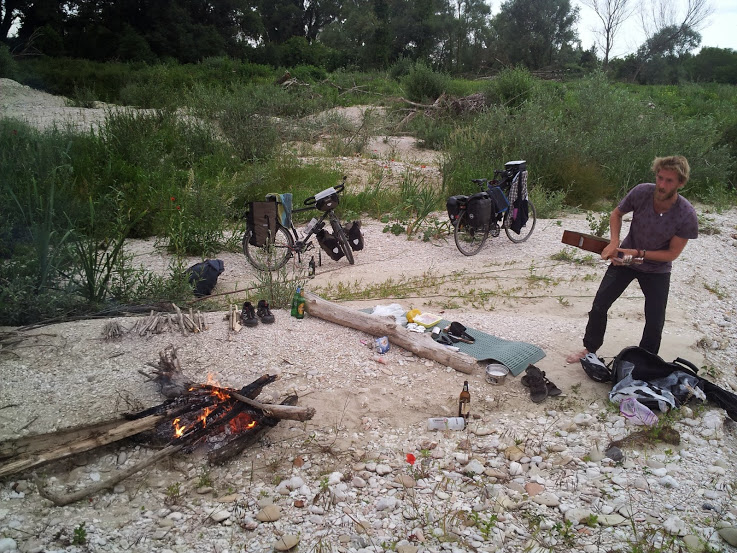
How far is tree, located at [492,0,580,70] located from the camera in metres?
31.8

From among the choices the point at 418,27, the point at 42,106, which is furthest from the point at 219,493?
the point at 418,27

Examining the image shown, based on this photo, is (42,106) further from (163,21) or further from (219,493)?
(219,493)

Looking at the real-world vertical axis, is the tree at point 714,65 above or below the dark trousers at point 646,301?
above

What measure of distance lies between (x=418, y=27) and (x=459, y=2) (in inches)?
241

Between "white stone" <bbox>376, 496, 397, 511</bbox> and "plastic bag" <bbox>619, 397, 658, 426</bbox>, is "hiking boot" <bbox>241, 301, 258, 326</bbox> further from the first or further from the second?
"plastic bag" <bbox>619, 397, 658, 426</bbox>

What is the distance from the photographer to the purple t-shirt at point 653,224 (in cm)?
377

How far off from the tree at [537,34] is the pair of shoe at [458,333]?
30235 mm

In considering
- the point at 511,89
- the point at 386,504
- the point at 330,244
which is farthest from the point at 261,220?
the point at 511,89

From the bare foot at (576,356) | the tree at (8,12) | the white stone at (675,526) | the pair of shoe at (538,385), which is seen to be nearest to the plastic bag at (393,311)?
the pair of shoe at (538,385)

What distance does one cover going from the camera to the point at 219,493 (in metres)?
2.97

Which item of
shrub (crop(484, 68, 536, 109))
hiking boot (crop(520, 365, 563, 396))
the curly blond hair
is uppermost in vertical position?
shrub (crop(484, 68, 536, 109))

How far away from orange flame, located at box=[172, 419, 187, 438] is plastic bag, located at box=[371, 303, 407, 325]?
2.03 meters

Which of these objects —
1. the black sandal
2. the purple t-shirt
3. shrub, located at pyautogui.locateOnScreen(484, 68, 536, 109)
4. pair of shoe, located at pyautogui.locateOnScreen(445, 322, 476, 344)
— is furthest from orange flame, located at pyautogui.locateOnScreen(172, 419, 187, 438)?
shrub, located at pyautogui.locateOnScreen(484, 68, 536, 109)

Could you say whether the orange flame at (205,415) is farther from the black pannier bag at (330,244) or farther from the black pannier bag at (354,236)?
the black pannier bag at (354,236)
